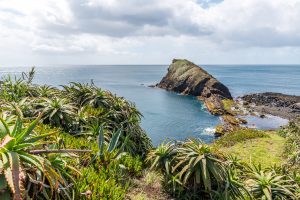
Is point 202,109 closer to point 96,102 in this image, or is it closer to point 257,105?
point 257,105

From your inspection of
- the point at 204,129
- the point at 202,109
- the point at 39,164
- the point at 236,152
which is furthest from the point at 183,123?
the point at 39,164

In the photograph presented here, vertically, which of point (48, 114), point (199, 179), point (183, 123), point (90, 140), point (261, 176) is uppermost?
point (48, 114)

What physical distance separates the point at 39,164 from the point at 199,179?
186 inches

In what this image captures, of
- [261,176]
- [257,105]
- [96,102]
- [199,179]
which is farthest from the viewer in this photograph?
[257,105]

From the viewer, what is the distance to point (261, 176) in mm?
10023

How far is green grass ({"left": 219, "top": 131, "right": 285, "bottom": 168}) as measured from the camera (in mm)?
23138

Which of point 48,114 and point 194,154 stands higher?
point 48,114

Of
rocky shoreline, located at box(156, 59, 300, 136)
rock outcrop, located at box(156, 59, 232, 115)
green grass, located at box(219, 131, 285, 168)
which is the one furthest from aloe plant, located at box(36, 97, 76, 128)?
rock outcrop, located at box(156, 59, 232, 115)

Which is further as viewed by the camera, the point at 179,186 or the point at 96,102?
the point at 96,102

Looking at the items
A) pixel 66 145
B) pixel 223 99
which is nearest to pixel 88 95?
pixel 66 145

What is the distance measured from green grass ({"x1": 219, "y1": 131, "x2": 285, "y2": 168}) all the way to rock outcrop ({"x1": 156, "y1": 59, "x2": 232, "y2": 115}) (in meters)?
35.9

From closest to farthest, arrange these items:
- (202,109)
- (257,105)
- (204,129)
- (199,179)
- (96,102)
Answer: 1. (199,179)
2. (96,102)
3. (204,129)
4. (202,109)
5. (257,105)

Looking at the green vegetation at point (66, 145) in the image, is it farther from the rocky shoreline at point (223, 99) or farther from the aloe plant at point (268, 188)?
Answer: the rocky shoreline at point (223, 99)

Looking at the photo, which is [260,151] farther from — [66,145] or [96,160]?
[66,145]
